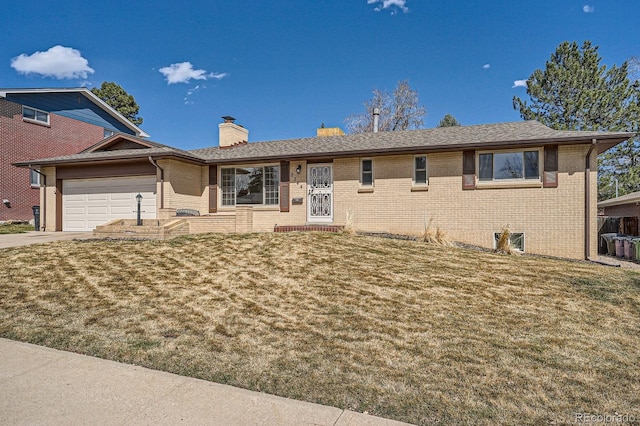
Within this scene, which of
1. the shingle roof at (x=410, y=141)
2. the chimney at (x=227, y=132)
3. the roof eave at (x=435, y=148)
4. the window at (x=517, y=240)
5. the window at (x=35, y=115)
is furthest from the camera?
the window at (x=35, y=115)

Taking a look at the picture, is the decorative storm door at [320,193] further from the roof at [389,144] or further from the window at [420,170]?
the window at [420,170]

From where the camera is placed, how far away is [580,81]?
2641 cm

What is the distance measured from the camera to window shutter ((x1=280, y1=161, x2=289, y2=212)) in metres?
14.7

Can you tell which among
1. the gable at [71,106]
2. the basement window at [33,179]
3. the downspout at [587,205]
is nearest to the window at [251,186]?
the downspout at [587,205]

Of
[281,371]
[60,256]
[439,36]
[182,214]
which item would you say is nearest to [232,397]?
[281,371]

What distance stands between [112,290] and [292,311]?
3.22 metres

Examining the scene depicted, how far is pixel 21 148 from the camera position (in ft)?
64.2

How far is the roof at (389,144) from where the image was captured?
11578mm

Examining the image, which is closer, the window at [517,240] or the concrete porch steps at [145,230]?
the concrete porch steps at [145,230]

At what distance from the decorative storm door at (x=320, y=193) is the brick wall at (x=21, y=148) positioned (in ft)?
51.3

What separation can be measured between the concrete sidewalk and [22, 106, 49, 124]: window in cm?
2140

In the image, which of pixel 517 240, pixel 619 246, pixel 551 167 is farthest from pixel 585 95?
pixel 517 240

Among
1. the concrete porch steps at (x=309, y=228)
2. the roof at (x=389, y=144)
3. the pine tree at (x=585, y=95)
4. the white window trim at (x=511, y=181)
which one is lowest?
the concrete porch steps at (x=309, y=228)

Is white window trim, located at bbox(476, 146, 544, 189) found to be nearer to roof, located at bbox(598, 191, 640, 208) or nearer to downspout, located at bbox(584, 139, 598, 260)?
downspout, located at bbox(584, 139, 598, 260)
